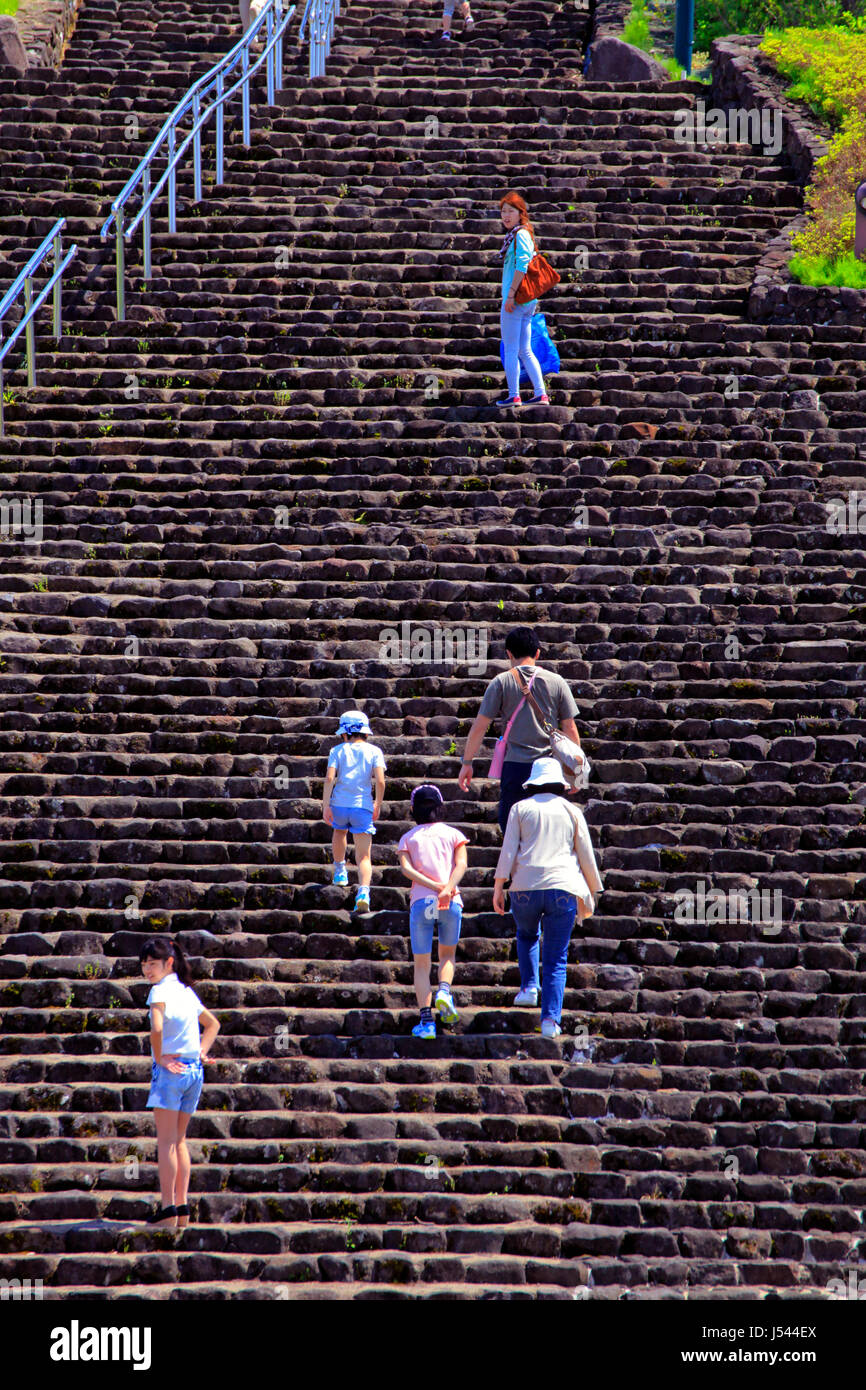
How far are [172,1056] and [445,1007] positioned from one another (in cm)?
154

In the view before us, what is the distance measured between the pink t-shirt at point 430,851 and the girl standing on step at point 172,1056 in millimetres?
1427

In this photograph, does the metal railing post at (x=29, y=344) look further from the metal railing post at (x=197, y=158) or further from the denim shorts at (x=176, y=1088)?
the denim shorts at (x=176, y=1088)

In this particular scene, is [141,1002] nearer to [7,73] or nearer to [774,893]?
[774,893]

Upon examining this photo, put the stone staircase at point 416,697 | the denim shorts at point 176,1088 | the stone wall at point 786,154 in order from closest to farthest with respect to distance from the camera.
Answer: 1. the denim shorts at point 176,1088
2. the stone staircase at point 416,697
3. the stone wall at point 786,154

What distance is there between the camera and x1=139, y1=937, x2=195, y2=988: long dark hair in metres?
6.18

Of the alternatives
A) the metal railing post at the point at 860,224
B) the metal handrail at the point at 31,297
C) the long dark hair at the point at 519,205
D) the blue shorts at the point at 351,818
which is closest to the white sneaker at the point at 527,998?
the blue shorts at the point at 351,818

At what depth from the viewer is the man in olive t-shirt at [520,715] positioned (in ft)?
25.6

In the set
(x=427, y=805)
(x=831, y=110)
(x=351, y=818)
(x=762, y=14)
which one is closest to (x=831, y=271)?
(x=831, y=110)

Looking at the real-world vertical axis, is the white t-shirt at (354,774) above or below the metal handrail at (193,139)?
below

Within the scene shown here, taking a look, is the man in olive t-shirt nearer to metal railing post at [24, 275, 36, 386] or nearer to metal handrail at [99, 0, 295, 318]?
metal railing post at [24, 275, 36, 386]

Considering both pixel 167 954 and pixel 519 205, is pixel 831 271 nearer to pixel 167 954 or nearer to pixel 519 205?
pixel 519 205

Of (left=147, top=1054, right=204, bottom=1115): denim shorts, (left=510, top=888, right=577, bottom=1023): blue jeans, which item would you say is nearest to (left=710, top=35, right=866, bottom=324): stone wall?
(left=510, top=888, right=577, bottom=1023): blue jeans

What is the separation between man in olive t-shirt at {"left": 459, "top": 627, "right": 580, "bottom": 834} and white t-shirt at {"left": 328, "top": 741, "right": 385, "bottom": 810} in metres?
0.61

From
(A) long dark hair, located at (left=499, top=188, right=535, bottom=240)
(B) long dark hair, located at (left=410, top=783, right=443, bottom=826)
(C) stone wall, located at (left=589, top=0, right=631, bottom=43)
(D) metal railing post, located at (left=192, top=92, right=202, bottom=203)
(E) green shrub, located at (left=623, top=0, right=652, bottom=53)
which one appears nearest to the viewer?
(B) long dark hair, located at (left=410, top=783, right=443, bottom=826)
